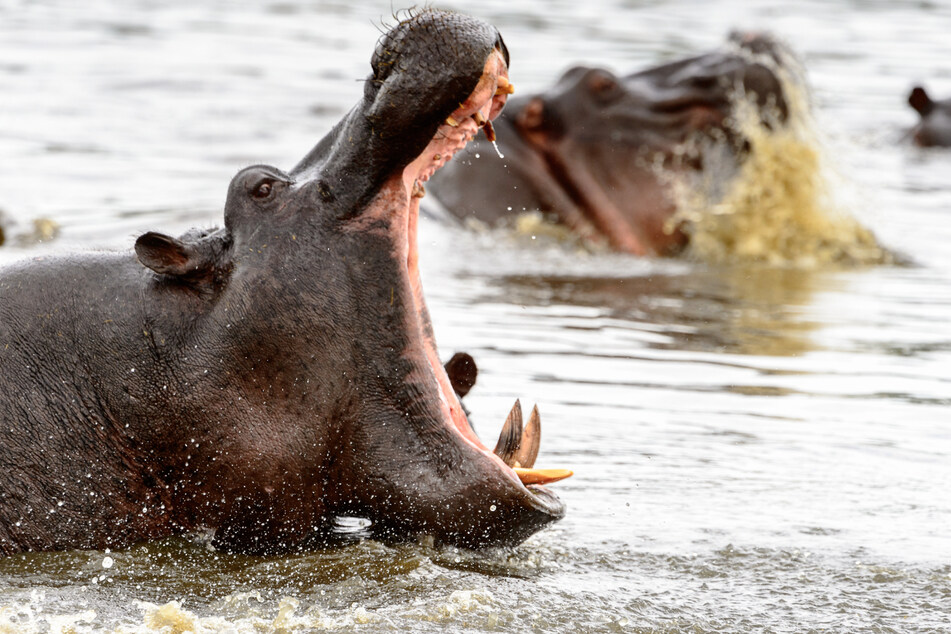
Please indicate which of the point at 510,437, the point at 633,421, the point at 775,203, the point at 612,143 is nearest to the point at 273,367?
the point at 510,437

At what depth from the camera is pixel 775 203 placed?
989 centimetres

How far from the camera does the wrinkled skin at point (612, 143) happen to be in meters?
9.65

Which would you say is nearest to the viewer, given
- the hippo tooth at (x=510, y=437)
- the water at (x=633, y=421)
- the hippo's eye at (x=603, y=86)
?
the water at (x=633, y=421)

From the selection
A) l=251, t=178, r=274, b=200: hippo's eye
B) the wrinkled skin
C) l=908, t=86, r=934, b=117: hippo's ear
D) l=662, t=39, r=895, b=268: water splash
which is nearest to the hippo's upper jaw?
l=251, t=178, r=274, b=200: hippo's eye

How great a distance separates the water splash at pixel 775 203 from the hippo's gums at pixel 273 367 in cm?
588

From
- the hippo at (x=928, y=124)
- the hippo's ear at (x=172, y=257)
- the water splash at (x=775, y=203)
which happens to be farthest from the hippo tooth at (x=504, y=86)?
the hippo at (x=928, y=124)

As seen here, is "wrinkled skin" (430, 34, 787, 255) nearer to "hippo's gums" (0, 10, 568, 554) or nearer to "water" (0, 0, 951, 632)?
"water" (0, 0, 951, 632)

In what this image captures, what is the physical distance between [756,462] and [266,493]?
187cm

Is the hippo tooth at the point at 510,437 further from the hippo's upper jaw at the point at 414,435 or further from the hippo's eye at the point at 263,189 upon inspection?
the hippo's eye at the point at 263,189

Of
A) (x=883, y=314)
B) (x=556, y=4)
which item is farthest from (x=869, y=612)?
(x=556, y=4)

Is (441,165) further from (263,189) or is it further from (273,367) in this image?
(273,367)

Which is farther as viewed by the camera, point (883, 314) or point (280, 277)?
point (883, 314)

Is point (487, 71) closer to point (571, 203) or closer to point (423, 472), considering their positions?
point (423, 472)

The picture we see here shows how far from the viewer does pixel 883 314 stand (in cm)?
785
